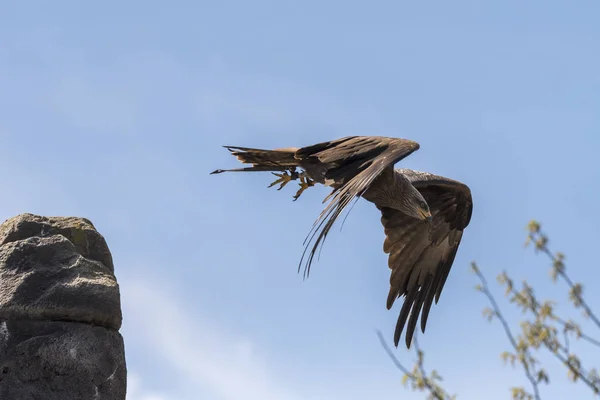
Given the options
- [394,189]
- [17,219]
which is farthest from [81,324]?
[394,189]

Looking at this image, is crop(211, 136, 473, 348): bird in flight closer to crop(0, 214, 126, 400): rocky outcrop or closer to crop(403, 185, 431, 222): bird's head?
crop(403, 185, 431, 222): bird's head

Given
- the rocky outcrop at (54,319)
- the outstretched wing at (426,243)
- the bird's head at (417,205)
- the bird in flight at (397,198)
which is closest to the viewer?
the rocky outcrop at (54,319)

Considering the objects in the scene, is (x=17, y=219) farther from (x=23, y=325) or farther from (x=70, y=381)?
(x=70, y=381)

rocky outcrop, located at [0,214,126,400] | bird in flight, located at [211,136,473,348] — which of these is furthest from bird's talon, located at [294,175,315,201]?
rocky outcrop, located at [0,214,126,400]

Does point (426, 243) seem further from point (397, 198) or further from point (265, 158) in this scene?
point (265, 158)

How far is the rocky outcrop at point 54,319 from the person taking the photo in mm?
5703

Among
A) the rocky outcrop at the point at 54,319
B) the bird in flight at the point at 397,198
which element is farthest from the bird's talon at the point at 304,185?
the rocky outcrop at the point at 54,319

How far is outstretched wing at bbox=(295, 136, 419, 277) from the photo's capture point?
21.2ft

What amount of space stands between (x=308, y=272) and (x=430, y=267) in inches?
150

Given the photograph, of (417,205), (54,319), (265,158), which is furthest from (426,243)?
(54,319)

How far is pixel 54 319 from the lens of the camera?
592 centimetres

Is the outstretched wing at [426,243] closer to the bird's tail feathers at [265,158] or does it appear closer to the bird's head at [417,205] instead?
the bird's head at [417,205]

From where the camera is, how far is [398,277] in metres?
8.94

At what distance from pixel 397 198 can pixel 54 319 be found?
3.20 meters
